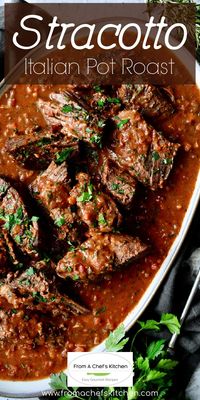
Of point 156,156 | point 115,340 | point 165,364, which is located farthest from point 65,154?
point 165,364

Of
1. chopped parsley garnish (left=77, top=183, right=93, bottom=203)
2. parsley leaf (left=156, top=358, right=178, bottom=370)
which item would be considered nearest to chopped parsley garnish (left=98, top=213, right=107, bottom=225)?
chopped parsley garnish (left=77, top=183, right=93, bottom=203)

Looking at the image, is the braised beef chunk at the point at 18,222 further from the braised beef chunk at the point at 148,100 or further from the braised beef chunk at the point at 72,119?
the braised beef chunk at the point at 148,100

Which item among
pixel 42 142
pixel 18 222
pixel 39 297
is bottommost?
pixel 39 297

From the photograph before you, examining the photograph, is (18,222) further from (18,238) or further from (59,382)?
(59,382)

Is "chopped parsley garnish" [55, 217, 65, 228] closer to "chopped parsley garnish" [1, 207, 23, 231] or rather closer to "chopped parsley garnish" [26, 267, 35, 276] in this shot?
"chopped parsley garnish" [1, 207, 23, 231]

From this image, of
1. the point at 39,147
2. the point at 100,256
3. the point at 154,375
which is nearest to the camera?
the point at 154,375
